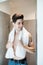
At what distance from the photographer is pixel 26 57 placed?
54.9 inches

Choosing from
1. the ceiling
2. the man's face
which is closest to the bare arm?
the man's face

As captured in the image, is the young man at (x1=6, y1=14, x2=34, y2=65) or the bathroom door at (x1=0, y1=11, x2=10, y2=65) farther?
the bathroom door at (x1=0, y1=11, x2=10, y2=65)

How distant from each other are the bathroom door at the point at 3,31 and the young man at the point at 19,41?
3.9 inches

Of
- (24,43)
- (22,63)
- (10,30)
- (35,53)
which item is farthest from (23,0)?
(22,63)

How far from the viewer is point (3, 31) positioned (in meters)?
1.59

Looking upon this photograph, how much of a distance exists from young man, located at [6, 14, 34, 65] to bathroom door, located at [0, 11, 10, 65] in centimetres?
10

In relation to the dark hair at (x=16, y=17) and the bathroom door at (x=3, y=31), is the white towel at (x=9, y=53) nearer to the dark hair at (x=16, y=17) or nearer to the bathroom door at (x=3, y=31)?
the bathroom door at (x=3, y=31)

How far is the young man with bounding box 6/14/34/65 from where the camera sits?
1386 millimetres

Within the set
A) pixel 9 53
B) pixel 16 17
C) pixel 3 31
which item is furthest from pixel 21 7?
pixel 9 53

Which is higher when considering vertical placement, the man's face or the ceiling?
the ceiling

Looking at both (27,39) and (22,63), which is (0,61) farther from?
(27,39)

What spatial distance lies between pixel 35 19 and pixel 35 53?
1.26 feet
